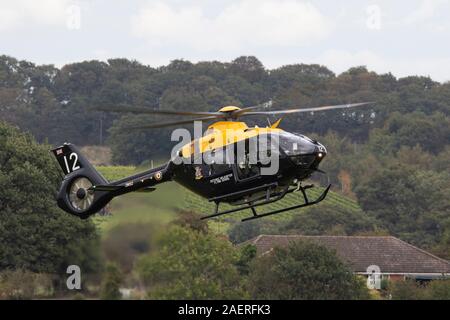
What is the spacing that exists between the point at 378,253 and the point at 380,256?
0.99 ft

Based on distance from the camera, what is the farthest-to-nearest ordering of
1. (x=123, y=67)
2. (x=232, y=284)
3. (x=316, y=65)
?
1. (x=316, y=65)
2. (x=123, y=67)
3. (x=232, y=284)

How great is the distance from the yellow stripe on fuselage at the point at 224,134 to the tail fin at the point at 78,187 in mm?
4126

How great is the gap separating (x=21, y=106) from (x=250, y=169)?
391 feet

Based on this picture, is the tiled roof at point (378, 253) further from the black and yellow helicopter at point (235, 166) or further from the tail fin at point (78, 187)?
the black and yellow helicopter at point (235, 166)

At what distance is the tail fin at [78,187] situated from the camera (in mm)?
40906

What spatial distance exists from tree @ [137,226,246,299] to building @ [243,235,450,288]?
12.7 m

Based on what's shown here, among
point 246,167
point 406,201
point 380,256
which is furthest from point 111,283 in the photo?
point 406,201

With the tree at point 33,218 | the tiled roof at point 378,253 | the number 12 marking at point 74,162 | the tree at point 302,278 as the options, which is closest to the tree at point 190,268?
the tree at point 302,278

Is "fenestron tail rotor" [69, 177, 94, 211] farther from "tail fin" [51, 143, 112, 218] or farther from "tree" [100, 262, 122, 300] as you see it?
"tree" [100, 262, 122, 300]

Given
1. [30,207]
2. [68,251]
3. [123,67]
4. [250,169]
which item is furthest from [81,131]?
[250,169]

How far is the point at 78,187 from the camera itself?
136 ft

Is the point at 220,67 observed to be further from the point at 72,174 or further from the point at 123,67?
the point at 72,174

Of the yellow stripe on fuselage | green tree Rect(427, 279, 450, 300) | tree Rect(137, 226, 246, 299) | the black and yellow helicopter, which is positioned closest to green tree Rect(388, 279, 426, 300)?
green tree Rect(427, 279, 450, 300)
